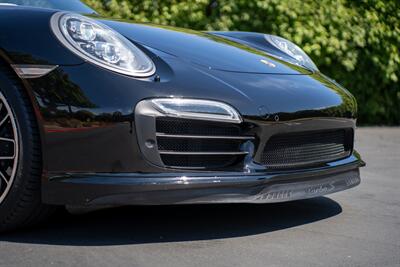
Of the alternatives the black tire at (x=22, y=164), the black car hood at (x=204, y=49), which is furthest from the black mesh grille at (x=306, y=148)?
the black tire at (x=22, y=164)

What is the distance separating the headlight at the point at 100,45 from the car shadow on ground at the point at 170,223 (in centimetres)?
75

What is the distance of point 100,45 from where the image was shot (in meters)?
3.61

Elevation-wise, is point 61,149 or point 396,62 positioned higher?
point 61,149

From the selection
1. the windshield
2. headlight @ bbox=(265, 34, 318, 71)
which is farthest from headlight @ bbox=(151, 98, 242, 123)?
the windshield

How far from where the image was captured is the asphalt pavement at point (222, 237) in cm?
326

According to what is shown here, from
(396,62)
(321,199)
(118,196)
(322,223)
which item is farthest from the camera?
(396,62)

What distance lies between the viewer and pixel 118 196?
342 centimetres

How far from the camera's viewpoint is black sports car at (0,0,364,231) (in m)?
3.43

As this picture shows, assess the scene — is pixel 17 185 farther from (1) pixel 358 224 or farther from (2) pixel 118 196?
(1) pixel 358 224

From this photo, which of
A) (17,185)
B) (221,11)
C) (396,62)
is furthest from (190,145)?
(396,62)

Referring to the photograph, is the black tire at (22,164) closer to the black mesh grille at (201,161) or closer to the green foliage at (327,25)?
the black mesh grille at (201,161)

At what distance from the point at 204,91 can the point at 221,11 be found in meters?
5.29

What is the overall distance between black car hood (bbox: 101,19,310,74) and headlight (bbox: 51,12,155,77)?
220mm

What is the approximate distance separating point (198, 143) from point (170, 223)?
1.78 ft
